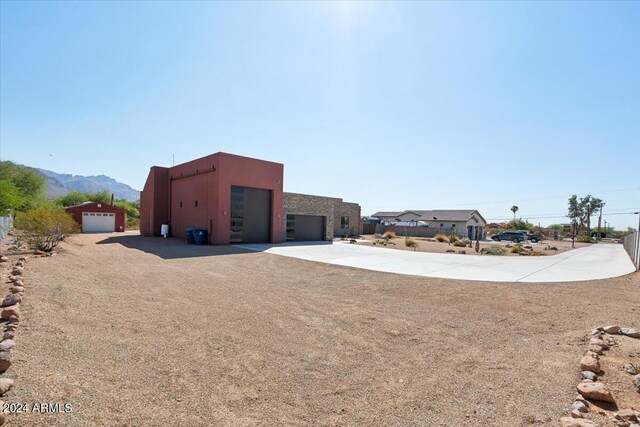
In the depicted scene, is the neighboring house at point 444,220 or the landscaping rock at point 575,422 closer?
the landscaping rock at point 575,422

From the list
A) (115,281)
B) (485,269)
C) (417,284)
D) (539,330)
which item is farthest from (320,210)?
(539,330)

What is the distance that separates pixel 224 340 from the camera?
15.5ft

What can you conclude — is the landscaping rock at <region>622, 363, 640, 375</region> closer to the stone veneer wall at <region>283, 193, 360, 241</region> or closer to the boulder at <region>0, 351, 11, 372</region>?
the boulder at <region>0, 351, 11, 372</region>

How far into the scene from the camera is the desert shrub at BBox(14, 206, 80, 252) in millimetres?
11883

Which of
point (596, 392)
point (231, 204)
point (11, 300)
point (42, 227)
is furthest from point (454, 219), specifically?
point (11, 300)

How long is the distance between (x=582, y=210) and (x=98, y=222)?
88.9 m

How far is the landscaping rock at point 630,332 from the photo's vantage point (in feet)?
17.4

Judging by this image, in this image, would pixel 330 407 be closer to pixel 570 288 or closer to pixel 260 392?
pixel 260 392

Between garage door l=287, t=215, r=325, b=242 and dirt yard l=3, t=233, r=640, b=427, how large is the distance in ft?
52.3

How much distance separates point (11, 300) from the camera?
5.10 metres

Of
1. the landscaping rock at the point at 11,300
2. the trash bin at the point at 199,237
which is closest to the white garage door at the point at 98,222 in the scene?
the trash bin at the point at 199,237

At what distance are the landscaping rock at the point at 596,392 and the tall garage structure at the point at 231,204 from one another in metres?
18.2

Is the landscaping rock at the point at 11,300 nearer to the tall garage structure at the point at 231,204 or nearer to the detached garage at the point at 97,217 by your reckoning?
the tall garage structure at the point at 231,204

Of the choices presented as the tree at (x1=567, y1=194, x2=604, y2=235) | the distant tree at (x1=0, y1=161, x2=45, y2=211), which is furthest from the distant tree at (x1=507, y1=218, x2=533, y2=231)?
the distant tree at (x1=0, y1=161, x2=45, y2=211)
